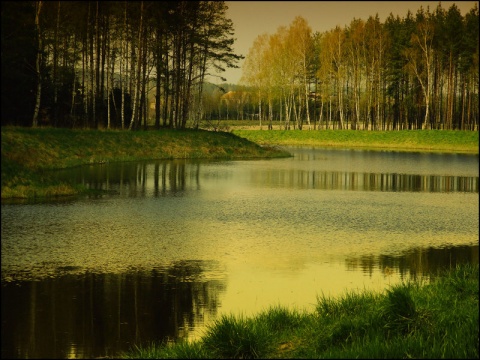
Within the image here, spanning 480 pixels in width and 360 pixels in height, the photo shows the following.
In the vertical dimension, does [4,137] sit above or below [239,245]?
above

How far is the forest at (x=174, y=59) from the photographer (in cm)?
4902

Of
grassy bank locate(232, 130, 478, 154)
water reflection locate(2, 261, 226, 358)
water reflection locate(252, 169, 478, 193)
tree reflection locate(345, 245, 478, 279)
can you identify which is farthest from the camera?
grassy bank locate(232, 130, 478, 154)

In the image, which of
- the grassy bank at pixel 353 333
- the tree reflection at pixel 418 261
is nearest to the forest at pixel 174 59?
the tree reflection at pixel 418 261

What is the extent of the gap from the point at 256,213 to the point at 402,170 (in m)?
23.8

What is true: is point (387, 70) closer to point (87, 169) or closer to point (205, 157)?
point (205, 157)

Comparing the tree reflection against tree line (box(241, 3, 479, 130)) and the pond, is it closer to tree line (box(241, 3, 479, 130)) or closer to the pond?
the pond

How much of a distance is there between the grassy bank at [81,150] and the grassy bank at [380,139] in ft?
83.0

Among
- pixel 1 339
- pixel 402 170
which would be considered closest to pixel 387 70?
pixel 402 170

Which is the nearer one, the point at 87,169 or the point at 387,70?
the point at 87,169

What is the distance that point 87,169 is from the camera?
38719mm

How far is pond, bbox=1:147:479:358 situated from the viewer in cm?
1028

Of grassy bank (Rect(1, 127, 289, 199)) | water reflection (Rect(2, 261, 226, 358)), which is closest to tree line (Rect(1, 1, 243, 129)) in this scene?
grassy bank (Rect(1, 127, 289, 199))

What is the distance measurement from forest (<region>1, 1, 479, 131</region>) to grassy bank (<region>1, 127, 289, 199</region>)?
3.66 m

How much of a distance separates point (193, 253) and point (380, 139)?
2777 inches
